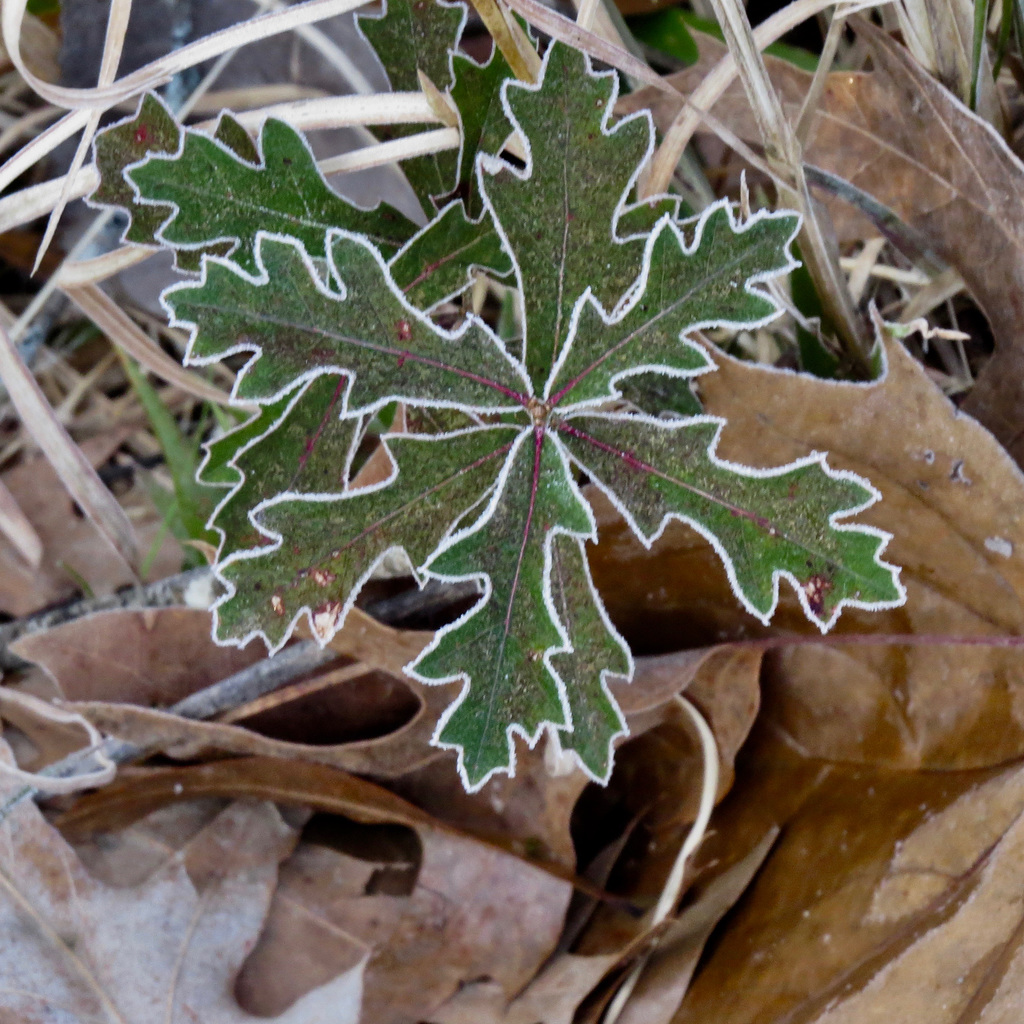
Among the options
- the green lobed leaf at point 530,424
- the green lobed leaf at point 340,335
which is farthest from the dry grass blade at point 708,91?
the green lobed leaf at point 340,335

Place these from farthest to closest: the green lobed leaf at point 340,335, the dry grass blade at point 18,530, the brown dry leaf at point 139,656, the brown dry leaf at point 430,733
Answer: the dry grass blade at point 18,530, the brown dry leaf at point 139,656, the brown dry leaf at point 430,733, the green lobed leaf at point 340,335

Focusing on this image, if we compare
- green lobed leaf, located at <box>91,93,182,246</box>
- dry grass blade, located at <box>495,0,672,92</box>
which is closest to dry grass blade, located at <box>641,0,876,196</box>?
dry grass blade, located at <box>495,0,672,92</box>

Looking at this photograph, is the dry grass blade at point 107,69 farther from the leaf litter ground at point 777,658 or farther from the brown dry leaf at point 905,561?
the brown dry leaf at point 905,561

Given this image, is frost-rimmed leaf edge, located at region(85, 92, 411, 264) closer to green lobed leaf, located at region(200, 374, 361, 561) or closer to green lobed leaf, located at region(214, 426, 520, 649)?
green lobed leaf, located at region(200, 374, 361, 561)

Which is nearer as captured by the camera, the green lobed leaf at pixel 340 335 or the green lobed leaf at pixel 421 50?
the green lobed leaf at pixel 340 335

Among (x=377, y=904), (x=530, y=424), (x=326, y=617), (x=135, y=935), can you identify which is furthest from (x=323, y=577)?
(x=135, y=935)

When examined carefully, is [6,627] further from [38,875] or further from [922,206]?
[922,206]
